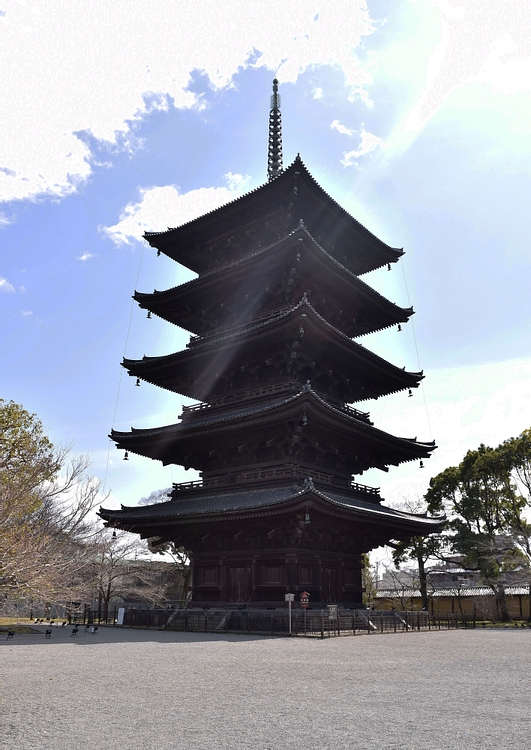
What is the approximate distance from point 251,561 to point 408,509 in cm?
3089

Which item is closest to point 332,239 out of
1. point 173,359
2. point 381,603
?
point 173,359

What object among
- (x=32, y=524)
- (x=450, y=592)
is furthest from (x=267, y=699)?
(x=450, y=592)

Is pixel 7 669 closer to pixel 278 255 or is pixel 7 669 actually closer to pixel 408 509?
pixel 278 255

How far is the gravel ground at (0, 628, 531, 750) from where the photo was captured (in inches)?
287

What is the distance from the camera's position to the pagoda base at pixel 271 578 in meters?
26.2

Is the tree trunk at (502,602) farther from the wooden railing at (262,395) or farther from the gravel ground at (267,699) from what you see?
the gravel ground at (267,699)

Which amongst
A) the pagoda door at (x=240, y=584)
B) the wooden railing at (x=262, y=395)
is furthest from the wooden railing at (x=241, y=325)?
the pagoda door at (x=240, y=584)

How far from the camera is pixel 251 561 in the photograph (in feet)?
89.4

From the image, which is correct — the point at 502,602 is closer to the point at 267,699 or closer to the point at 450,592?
the point at 450,592

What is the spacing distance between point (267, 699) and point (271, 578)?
17.3m

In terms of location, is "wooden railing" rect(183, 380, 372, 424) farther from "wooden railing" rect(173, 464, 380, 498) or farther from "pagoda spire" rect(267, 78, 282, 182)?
"pagoda spire" rect(267, 78, 282, 182)

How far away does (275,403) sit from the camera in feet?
88.9

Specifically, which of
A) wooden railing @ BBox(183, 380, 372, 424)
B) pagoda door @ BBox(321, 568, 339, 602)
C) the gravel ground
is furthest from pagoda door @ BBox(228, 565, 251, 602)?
the gravel ground

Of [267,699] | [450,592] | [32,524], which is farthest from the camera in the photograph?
[450,592]
